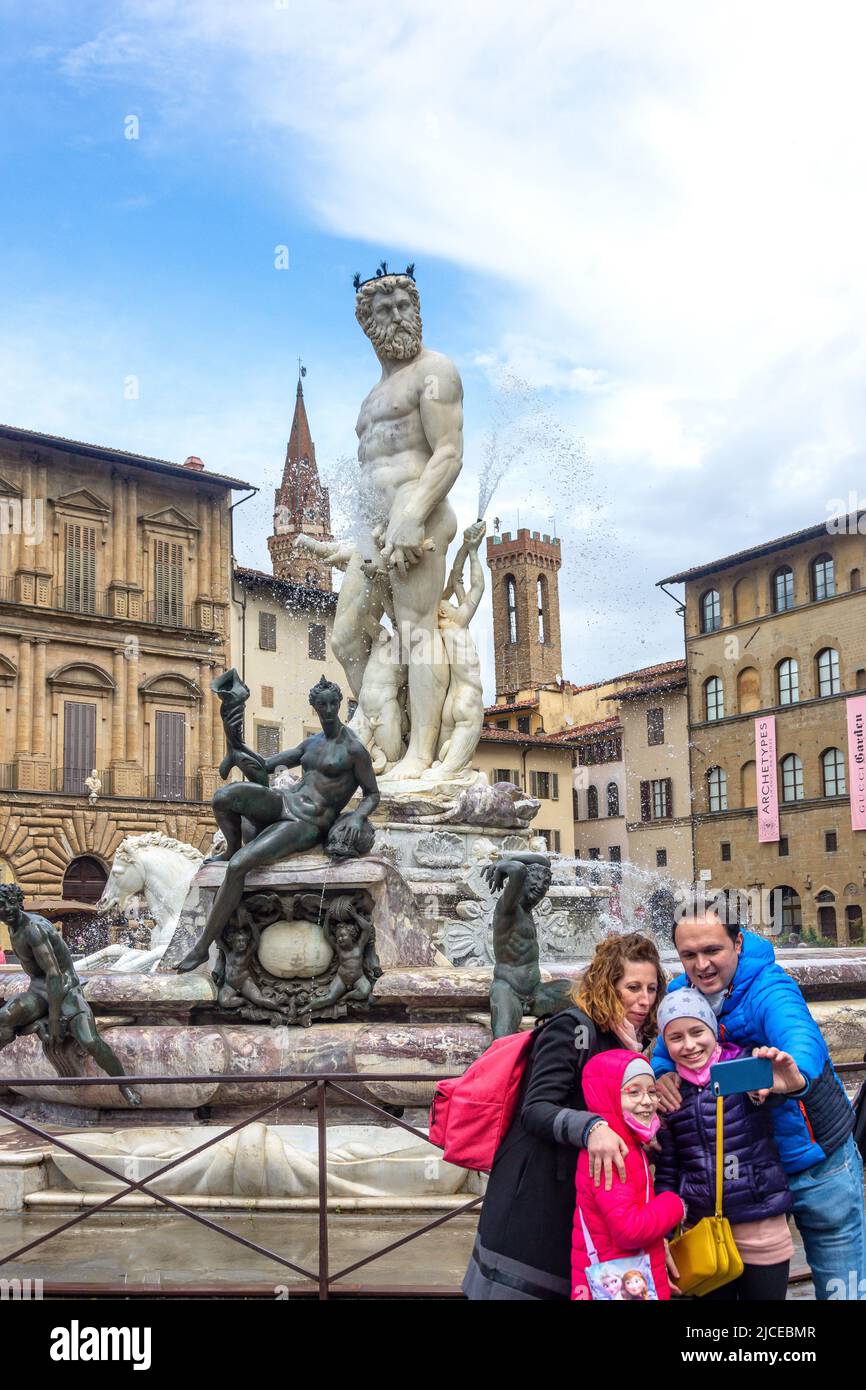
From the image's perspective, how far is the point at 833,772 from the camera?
51719 mm

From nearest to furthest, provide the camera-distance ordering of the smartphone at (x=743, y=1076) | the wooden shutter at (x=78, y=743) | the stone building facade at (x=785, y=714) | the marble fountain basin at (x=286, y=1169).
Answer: the smartphone at (x=743, y=1076) < the marble fountain basin at (x=286, y=1169) < the wooden shutter at (x=78, y=743) < the stone building facade at (x=785, y=714)

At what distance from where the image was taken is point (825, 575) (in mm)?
53000

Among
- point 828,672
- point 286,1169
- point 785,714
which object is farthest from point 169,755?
point 286,1169

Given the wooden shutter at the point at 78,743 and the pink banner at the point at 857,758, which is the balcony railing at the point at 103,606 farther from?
the pink banner at the point at 857,758

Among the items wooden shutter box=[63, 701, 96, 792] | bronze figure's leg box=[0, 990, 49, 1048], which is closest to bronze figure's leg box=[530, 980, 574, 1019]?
bronze figure's leg box=[0, 990, 49, 1048]

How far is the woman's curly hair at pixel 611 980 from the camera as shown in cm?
322

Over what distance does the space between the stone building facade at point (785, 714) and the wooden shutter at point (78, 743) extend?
2198 cm

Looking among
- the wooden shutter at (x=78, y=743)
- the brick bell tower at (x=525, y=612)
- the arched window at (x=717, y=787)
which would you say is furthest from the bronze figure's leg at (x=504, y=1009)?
the brick bell tower at (x=525, y=612)

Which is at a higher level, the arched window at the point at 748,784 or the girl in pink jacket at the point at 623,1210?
the arched window at the point at 748,784

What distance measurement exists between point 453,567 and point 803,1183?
26.5 feet

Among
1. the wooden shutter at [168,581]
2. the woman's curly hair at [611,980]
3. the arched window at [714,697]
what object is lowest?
the woman's curly hair at [611,980]

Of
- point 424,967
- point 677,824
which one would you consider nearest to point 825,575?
point 677,824

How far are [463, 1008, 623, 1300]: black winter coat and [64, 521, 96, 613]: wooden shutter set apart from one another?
1699 inches
